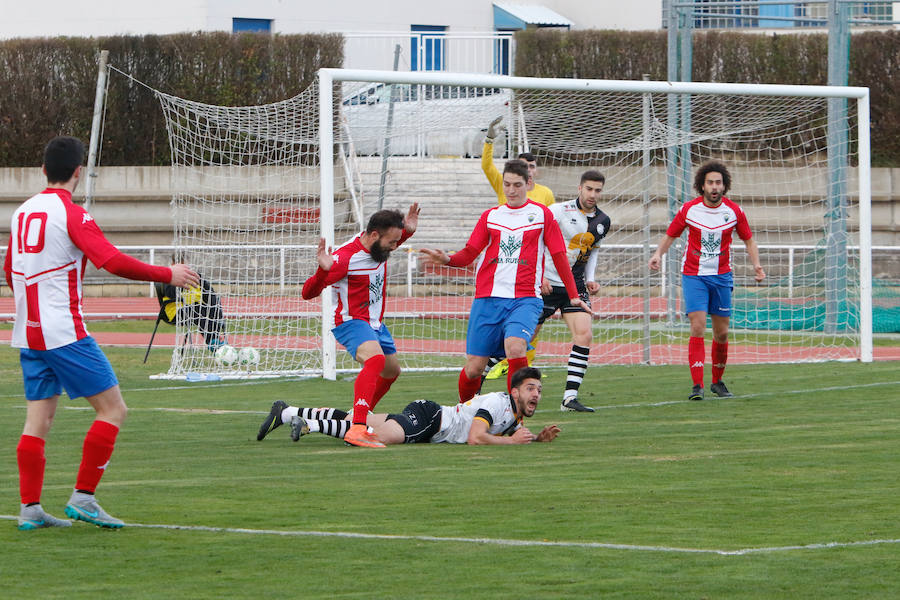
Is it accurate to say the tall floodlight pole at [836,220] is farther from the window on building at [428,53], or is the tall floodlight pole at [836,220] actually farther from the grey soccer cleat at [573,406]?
the window on building at [428,53]

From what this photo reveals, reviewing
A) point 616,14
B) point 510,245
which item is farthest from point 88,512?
point 616,14

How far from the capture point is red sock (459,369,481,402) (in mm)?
10938

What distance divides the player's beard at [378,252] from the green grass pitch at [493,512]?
4.28 feet

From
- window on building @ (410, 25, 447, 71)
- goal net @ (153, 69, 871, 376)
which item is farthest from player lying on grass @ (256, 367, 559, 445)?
window on building @ (410, 25, 447, 71)

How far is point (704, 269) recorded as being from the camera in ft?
43.2

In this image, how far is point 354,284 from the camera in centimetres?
1027

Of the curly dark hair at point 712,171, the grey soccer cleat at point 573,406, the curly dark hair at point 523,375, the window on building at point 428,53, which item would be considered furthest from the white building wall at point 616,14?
the curly dark hair at point 523,375

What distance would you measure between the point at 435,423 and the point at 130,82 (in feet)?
71.8

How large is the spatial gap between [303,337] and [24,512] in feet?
38.5

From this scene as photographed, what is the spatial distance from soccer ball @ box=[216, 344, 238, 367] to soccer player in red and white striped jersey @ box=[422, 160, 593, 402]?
20.1 ft

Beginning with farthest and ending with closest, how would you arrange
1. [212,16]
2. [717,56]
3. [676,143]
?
[212,16] < [717,56] < [676,143]

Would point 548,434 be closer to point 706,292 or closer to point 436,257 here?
point 436,257

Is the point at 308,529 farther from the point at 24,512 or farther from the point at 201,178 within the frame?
the point at 201,178

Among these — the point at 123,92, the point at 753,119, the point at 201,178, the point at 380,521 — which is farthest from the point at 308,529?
the point at 123,92
